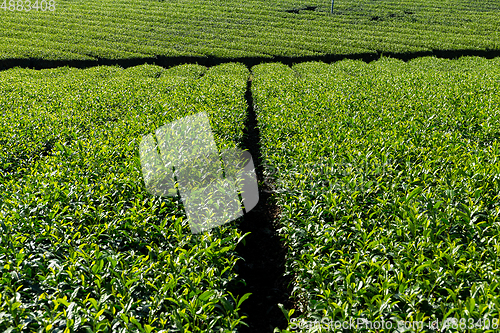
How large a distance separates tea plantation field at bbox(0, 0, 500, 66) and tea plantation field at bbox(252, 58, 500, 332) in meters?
18.2

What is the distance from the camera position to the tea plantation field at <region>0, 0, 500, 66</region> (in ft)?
79.0

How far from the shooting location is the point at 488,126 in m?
6.08

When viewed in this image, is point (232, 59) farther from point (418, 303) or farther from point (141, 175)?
point (418, 303)

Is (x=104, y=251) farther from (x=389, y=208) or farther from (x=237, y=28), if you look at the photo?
(x=237, y=28)

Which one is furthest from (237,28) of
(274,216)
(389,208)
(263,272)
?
(389,208)

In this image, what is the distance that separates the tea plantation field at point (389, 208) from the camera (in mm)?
2393

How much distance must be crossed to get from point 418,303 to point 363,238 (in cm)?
76

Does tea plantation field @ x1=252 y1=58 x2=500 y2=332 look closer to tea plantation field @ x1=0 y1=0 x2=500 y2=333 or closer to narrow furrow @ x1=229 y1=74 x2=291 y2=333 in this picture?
tea plantation field @ x1=0 y1=0 x2=500 y2=333

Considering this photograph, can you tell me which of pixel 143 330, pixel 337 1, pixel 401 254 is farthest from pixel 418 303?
pixel 337 1

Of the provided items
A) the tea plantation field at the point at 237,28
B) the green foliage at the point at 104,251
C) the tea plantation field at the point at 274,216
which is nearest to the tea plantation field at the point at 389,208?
the tea plantation field at the point at 274,216

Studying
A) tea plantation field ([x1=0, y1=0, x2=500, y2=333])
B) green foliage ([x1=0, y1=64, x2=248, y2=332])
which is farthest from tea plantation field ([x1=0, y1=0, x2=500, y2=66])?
green foliage ([x1=0, y1=64, x2=248, y2=332])

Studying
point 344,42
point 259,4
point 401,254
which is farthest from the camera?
point 259,4

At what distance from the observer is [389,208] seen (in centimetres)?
354

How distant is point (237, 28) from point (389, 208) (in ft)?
102
